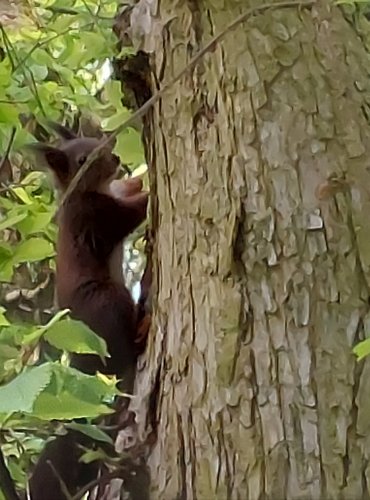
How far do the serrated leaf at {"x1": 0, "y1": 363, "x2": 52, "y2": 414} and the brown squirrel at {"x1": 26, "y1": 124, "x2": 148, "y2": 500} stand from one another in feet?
2.64

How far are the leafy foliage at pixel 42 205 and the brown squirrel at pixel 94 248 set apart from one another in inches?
1.7

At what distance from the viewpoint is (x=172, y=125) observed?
1.39 m

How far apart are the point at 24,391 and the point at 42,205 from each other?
3.27 feet

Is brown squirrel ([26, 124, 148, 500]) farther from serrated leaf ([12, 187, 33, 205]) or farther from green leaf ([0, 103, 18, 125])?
green leaf ([0, 103, 18, 125])

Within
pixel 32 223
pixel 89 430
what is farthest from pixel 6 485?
pixel 32 223

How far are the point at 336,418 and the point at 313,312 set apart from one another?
0.46 ft

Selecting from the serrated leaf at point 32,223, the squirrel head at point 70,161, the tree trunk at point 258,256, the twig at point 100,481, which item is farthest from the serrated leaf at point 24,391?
the squirrel head at point 70,161

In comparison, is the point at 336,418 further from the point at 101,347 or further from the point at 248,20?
the point at 248,20

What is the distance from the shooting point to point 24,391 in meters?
0.87

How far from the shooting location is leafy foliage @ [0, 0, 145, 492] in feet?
3.38

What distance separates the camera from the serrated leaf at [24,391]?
84cm

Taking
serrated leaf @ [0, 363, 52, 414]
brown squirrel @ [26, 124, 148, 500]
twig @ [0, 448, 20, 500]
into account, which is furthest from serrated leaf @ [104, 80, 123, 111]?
serrated leaf @ [0, 363, 52, 414]

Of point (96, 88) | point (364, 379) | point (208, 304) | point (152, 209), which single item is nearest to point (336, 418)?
point (364, 379)

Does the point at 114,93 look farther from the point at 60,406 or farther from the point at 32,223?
the point at 60,406
